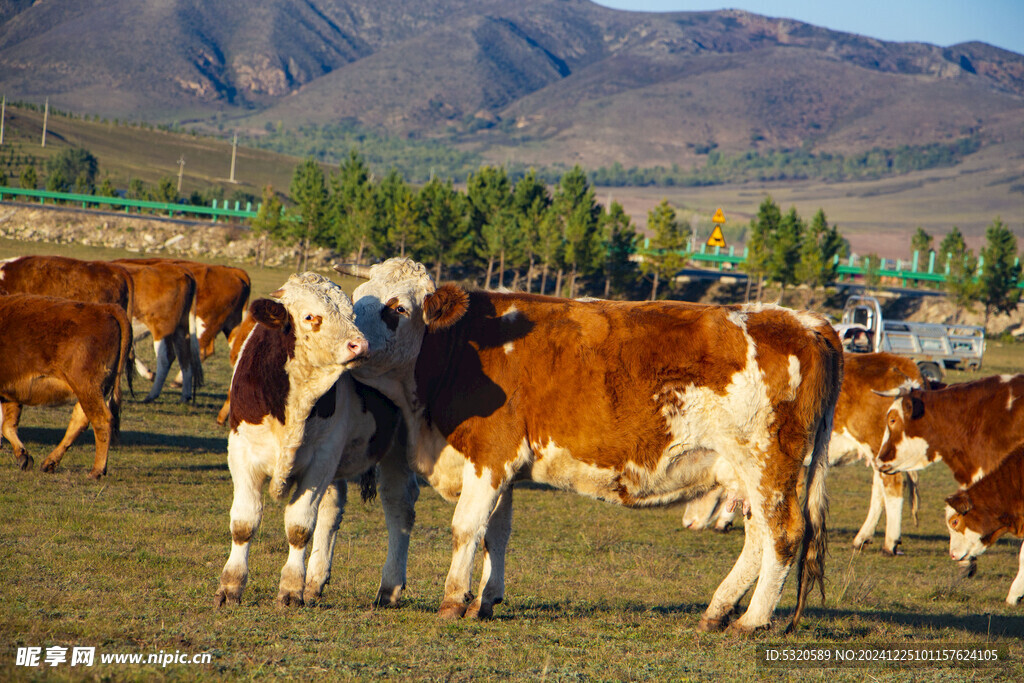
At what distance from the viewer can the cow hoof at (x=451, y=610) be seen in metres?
6.48

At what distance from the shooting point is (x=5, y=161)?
125 metres

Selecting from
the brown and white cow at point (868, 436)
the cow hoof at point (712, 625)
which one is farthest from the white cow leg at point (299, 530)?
the brown and white cow at point (868, 436)

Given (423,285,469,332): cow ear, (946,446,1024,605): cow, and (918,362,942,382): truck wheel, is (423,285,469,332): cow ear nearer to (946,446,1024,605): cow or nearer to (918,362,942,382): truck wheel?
(946,446,1024,605): cow

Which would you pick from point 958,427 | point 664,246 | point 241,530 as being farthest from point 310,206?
point 241,530

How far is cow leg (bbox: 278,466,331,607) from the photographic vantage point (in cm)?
639

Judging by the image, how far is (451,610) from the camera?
21.3 feet

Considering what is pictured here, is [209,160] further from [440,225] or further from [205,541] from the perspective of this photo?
[205,541]

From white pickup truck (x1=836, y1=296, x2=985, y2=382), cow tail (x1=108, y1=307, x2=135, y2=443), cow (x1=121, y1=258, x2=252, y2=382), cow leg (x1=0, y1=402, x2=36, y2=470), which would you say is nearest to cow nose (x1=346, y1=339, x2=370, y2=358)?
cow tail (x1=108, y1=307, x2=135, y2=443)

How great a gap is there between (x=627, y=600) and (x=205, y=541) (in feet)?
12.4

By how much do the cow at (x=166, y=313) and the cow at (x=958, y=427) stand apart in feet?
37.1

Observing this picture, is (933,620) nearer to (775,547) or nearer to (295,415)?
(775,547)

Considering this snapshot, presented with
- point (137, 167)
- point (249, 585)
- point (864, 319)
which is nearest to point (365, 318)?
point (249, 585)

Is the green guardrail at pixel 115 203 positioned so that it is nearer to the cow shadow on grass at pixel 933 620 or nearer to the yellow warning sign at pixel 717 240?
the yellow warning sign at pixel 717 240

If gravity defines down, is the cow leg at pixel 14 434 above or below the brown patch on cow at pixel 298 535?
below
